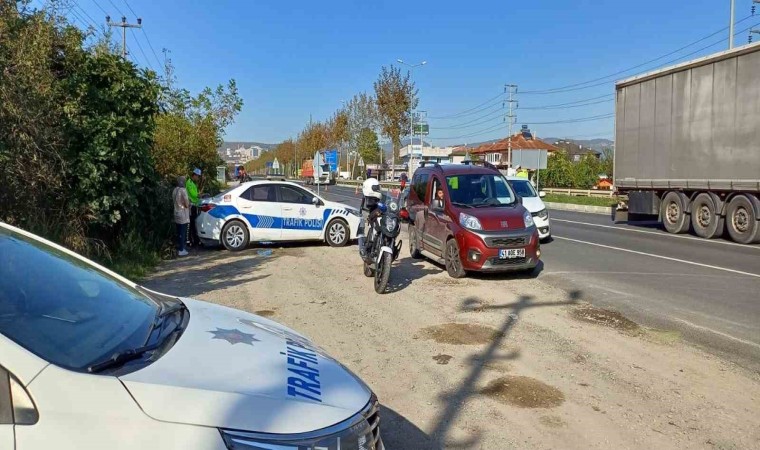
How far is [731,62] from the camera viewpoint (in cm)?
1507

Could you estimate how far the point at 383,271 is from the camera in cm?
855

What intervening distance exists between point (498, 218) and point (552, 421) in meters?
5.60

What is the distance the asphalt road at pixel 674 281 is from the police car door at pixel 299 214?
5266mm

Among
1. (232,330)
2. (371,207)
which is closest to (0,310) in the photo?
(232,330)

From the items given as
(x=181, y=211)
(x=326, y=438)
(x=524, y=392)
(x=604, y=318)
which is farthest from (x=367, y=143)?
(x=326, y=438)

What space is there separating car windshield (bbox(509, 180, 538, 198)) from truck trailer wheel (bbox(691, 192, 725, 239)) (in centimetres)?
521

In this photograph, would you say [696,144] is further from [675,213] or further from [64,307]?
[64,307]

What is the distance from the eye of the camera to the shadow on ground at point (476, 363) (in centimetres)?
398

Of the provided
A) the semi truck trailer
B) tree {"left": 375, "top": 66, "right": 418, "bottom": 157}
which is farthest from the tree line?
the semi truck trailer

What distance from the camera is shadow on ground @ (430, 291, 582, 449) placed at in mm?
3982

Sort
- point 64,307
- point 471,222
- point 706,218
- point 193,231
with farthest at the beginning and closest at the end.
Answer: point 706,218 < point 193,231 < point 471,222 < point 64,307

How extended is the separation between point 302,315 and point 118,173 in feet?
16.9

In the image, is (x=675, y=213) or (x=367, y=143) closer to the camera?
(x=675, y=213)

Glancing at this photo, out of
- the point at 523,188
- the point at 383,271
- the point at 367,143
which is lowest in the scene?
the point at 383,271
